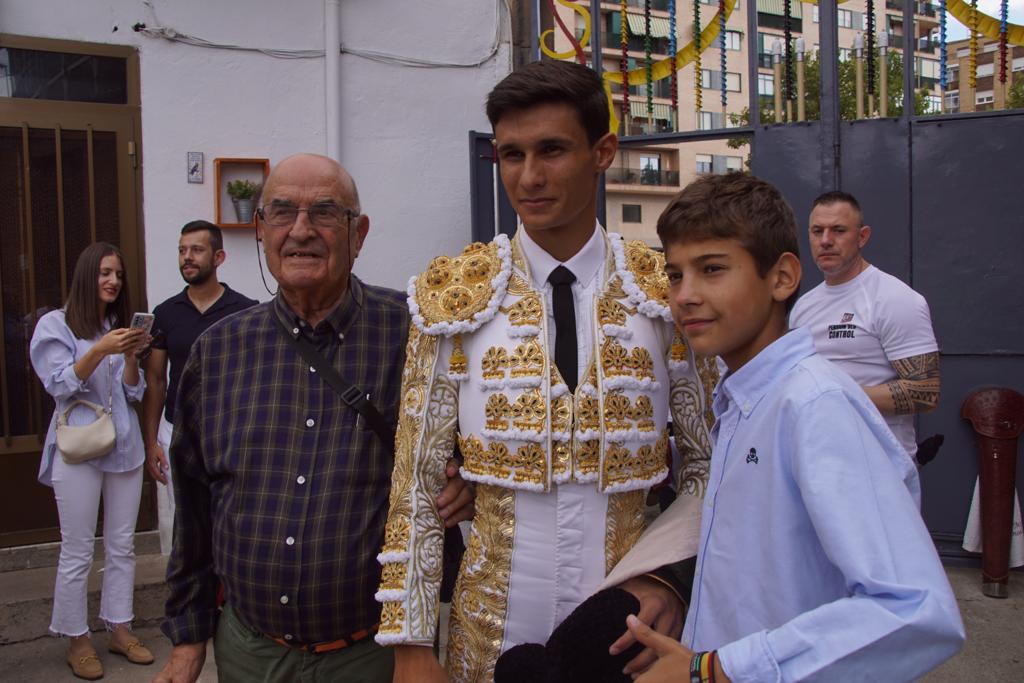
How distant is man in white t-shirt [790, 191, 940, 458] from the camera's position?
3543 mm

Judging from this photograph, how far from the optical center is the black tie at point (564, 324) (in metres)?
1.80

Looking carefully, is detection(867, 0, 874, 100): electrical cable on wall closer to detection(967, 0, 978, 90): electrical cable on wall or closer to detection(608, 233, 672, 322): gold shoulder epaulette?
detection(967, 0, 978, 90): electrical cable on wall

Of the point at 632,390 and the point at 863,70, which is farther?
the point at 863,70

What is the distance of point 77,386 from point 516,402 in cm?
296

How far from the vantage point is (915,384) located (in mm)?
3535

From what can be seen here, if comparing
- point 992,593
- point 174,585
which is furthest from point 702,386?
point 992,593

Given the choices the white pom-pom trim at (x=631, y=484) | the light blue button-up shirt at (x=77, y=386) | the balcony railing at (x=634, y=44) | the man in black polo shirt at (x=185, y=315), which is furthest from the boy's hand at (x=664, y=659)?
the balcony railing at (x=634, y=44)

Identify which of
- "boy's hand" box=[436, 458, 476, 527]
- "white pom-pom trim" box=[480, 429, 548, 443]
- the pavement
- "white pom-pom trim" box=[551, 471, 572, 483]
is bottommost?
the pavement

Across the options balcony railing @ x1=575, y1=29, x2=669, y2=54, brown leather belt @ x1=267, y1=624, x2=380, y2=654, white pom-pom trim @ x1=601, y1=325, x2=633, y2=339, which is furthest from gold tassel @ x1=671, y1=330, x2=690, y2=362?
balcony railing @ x1=575, y1=29, x2=669, y2=54

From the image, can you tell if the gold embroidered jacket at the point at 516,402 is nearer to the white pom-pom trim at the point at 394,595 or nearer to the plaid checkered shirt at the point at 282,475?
the white pom-pom trim at the point at 394,595

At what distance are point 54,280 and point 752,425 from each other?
15.9 feet

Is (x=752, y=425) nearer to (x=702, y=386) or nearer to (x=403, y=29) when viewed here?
(x=702, y=386)

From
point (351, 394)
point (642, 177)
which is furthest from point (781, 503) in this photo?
point (642, 177)

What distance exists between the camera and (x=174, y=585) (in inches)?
83.1
